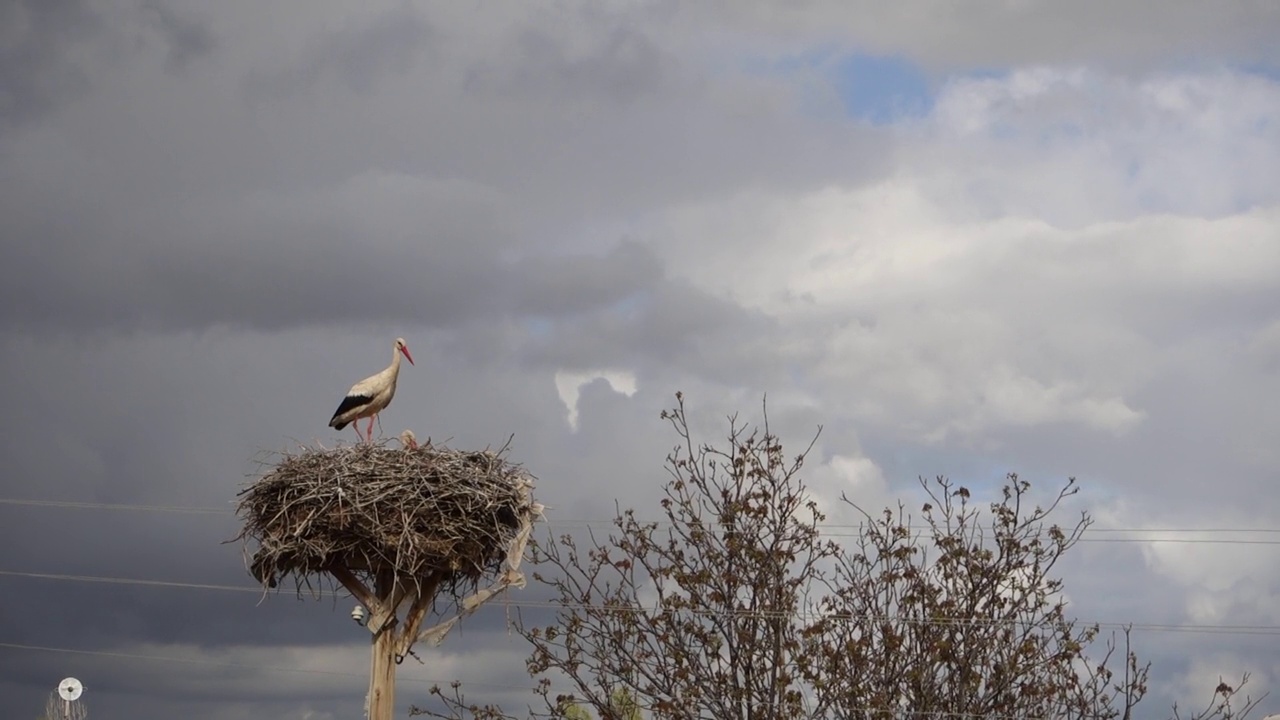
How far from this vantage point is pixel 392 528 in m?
13.6

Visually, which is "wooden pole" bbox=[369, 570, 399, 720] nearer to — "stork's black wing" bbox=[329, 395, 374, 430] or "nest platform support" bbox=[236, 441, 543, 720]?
"nest platform support" bbox=[236, 441, 543, 720]

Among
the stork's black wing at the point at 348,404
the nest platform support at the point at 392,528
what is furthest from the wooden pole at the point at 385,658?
the stork's black wing at the point at 348,404

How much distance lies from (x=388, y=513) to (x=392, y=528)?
6.6 inches

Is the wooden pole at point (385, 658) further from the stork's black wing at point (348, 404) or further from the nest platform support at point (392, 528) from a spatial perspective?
the stork's black wing at point (348, 404)

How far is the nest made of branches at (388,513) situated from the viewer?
1361 centimetres

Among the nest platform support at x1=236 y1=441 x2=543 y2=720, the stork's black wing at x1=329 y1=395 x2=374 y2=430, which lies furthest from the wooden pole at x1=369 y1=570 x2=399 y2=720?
the stork's black wing at x1=329 y1=395 x2=374 y2=430

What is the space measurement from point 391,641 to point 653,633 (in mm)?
2613

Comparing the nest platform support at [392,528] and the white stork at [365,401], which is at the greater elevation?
the white stork at [365,401]

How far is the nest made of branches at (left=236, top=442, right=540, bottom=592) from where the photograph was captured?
13609mm

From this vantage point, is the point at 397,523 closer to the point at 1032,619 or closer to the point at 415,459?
the point at 415,459

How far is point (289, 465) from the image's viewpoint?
562 inches

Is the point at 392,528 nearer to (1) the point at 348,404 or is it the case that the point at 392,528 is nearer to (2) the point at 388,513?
(2) the point at 388,513

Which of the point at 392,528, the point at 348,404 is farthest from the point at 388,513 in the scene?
the point at 348,404

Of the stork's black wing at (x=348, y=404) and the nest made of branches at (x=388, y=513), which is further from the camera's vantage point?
the stork's black wing at (x=348, y=404)
